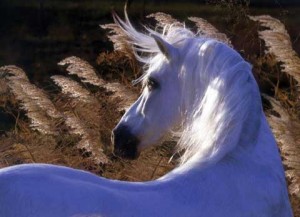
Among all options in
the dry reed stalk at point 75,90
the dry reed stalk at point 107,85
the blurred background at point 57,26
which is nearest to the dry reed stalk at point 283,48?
the dry reed stalk at point 107,85

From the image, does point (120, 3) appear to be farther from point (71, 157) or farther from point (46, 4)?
point (71, 157)

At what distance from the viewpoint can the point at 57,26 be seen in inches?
530

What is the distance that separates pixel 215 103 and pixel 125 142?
62 centimetres

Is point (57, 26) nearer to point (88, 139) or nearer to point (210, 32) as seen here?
point (88, 139)

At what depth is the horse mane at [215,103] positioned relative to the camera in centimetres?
244

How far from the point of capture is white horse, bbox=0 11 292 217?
7.02 feet

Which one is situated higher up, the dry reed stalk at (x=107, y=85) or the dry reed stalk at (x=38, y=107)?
the dry reed stalk at (x=107, y=85)

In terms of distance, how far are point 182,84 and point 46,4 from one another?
1148 cm

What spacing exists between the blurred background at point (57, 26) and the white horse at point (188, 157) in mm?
8085

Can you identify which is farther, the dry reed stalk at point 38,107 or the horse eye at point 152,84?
the dry reed stalk at point 38,107

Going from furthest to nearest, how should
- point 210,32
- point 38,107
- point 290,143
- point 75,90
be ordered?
point 38,107 < point 75,90 < point 210,32 < point 290,143

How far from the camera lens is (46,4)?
14.0 meters

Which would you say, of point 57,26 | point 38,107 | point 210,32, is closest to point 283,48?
point 210,32

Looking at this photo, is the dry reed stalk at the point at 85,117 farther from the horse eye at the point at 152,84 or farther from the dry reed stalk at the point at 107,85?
the horse eye at the point at 152,84
